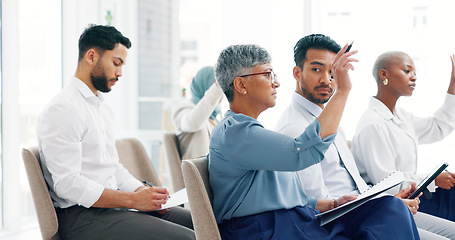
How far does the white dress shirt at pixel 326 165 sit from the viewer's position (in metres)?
1.63

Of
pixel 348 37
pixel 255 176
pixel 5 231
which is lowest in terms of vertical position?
pixel 5 231

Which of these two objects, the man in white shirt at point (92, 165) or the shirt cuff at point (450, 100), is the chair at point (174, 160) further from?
the shirt cuff at point (450, 100)

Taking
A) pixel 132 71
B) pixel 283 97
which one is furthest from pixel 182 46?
pixel 283 97

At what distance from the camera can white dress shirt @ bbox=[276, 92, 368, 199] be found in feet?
5.34

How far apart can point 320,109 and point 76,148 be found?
975 mm

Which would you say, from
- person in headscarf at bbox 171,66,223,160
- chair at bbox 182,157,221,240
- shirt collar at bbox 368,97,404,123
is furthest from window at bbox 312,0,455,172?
chair at bbox 182,157,221,240

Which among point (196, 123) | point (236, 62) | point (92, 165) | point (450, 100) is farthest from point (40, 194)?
point (450, 100)

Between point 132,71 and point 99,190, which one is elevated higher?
point 132,71

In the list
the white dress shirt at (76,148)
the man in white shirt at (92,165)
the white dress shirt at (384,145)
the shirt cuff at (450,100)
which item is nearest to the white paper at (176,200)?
the man in white shirt at (92,165)

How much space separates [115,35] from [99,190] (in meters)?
0.69

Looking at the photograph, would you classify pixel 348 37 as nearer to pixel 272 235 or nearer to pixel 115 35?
pixel 115 35

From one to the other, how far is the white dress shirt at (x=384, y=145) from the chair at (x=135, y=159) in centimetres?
100

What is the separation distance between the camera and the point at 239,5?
4582 millimetres

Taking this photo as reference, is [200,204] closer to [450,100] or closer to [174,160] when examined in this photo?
[174,160]
